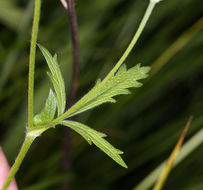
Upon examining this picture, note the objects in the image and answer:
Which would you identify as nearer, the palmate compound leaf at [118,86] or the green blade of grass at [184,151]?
the palmate compound leaf at [118,86]

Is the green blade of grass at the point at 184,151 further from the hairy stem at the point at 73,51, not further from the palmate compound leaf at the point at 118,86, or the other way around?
the palmate compound leaf at the point at 118,86

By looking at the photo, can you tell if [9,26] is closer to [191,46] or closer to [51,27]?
[51,27]

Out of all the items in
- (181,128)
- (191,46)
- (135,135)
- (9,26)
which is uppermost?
(9,26)

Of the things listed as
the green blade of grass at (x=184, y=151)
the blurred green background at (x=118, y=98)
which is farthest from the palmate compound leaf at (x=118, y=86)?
the blurred green background at (x=118, y=98)

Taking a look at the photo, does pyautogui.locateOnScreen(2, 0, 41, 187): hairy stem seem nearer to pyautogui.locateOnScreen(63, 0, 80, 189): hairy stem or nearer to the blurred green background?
pyautogui.locateOnScreen(63, 0, 80, 189): hairy stem

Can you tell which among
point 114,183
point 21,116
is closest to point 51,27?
point 21,116

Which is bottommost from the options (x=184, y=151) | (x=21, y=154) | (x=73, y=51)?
(x=184, y=151)

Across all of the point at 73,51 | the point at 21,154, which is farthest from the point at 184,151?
the point at 21,154

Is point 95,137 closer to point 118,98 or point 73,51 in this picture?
point 73,51
